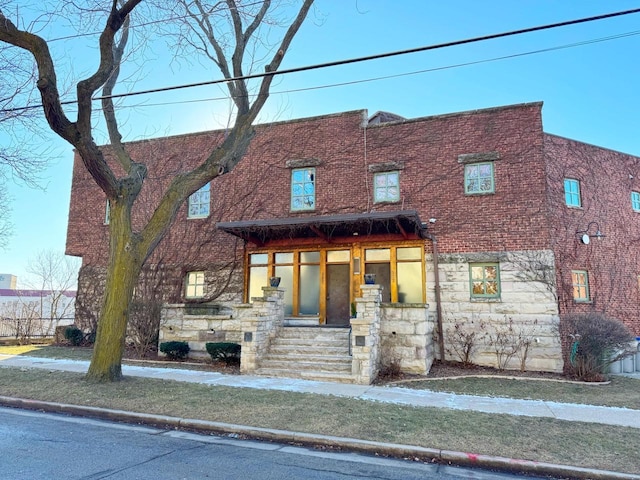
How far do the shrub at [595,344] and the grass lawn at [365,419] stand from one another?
16.2ft

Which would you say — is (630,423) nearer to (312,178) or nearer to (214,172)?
(214,172)

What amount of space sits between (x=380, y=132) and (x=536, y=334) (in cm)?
760

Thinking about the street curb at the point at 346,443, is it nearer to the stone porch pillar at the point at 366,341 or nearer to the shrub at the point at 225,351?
the stone porch pillar at the point at 366,341

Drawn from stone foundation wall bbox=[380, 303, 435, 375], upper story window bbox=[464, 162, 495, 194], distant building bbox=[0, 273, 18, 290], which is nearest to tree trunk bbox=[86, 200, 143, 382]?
stone foundation wall bbox=[380, 303, 435, 375]

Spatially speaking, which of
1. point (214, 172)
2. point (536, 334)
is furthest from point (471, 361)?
point (214, 172)

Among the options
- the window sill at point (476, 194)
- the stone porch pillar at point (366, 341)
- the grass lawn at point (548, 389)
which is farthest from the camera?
the window sill at point (476, 194)

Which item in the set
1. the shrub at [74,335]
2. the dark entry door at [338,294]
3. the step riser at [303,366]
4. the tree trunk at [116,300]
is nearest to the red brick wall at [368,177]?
the dark entry door at [338,294]

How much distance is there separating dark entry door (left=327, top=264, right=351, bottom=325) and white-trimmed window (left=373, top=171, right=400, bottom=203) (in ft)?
8.15

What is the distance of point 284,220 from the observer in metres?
13.0

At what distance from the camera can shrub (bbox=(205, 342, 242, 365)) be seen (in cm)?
1145

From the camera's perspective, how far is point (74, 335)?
15.4 m

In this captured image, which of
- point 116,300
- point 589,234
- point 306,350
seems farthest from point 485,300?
point 116,300

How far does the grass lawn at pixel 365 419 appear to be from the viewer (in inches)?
209

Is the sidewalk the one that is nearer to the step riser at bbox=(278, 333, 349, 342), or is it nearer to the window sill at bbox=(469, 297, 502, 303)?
the step riser at bbox=(278, 333, 349, 342)
